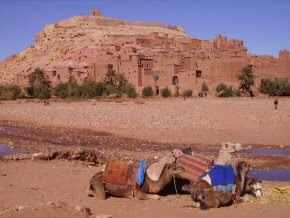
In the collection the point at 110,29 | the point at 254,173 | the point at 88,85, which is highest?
the point at 110,29

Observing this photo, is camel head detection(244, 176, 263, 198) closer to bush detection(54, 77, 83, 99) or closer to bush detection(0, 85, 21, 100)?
bush detection(54, 77, 83, 99)

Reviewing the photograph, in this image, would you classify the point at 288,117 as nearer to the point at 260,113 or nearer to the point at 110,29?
the point at 260,113

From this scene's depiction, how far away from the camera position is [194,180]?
761 centimetres

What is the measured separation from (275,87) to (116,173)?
48.1 m

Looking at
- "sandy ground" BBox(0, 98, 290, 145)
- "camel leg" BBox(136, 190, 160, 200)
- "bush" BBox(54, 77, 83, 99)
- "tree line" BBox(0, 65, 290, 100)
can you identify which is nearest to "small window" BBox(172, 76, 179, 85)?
"tree line" BBox(0, 65, 290, 100)

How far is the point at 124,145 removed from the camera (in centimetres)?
1723

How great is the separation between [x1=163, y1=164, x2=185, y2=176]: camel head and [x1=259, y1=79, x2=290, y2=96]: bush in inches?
1842

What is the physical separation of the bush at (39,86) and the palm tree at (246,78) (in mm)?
27254

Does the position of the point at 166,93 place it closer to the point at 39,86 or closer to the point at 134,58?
the point at 134,58

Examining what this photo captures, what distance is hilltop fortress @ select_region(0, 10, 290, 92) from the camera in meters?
A: 59.3

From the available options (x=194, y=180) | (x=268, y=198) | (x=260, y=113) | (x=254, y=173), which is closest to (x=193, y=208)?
(x=194, y=180)

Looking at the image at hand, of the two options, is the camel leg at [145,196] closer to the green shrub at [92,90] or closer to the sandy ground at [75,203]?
the sandy ground at [75,203]

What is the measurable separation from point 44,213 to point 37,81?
204ft

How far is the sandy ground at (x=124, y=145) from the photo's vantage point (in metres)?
6.88
